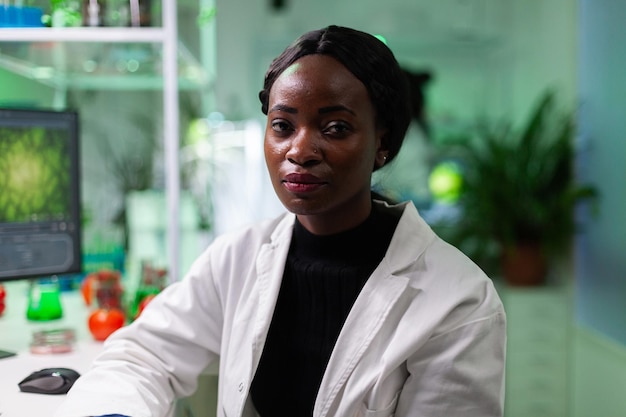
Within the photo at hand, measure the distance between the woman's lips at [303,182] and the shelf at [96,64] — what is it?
2.93 ft

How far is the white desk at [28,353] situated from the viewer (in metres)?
1.22

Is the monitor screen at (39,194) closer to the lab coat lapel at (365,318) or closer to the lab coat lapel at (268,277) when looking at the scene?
the lab coat lapel at (268,277)

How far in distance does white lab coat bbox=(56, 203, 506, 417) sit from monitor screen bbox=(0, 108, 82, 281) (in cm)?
47

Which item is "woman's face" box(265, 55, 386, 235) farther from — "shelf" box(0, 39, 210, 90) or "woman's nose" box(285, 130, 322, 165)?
"shelf" box(0, 39, 210, 90)

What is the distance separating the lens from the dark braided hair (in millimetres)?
1157

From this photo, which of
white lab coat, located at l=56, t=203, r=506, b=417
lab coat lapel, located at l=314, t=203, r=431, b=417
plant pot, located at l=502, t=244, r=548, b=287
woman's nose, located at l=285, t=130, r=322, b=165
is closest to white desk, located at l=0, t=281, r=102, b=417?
white lab coat, located at l=56, t=203, r=506, b=417

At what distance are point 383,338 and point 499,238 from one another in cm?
277

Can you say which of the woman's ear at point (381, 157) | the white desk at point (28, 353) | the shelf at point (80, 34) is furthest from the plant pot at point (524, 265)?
the woman's ear at point (381, 157)

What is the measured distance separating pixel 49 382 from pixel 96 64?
5.32ft

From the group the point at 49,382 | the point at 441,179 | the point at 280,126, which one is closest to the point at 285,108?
the point at 280,126

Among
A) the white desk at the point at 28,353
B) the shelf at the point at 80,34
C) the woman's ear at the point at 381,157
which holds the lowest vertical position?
the white desk at the point at 28,353

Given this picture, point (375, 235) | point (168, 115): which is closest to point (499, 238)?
point (168, 115)

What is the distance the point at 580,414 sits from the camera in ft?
11.7

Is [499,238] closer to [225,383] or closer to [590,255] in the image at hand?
[590,255]
